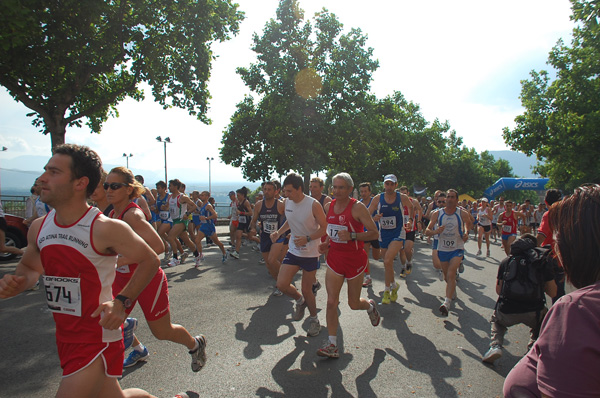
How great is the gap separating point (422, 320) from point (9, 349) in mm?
5548

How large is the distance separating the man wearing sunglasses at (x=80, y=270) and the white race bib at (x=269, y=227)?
19.6ft

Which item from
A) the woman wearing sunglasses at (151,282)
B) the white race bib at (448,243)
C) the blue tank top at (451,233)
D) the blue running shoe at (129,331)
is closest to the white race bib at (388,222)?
the blue tank top at (451,233)

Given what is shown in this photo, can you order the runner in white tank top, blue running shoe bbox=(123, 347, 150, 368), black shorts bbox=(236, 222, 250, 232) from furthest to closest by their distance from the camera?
black shorts bbox=(236, 222, 250, 232) → the runner in white tank top → blue running shoe bbox=(123, 347, 150, 368)

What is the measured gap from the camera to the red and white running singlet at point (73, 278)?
210cm

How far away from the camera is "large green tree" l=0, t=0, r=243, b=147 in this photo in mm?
12406

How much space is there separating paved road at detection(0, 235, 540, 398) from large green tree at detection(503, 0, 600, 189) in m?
21.6

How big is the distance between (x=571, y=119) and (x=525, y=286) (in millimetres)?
24982

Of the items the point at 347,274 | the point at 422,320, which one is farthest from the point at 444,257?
the point at 347,274

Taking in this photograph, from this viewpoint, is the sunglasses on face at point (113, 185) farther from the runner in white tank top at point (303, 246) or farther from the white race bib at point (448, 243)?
the white race bib at point (448, 243)

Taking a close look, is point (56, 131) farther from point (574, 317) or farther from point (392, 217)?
point (574, 317)

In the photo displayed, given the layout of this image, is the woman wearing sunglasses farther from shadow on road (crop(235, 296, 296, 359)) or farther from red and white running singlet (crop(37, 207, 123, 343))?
shadow on road (crop(235, 296, 296, 359))

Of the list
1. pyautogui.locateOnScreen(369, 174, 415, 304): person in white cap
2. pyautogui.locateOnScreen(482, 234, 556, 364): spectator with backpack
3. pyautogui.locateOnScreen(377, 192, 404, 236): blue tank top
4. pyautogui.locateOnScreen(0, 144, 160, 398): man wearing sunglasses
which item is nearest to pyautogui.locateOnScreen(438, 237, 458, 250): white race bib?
pyautogui.locateOnScreen(369, 174, 415, 304): person in white cap

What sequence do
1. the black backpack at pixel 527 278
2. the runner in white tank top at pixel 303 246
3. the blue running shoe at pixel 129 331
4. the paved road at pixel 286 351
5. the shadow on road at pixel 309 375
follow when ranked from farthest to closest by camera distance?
the runner in white tank top at pixel 303 246 < the black backpack at pixel 527 278 < the blue running shoe at pixel 129 331 < the paved road at pixel 286 351 < the shadow on road at pixel 309 375

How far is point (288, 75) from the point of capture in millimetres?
23547
